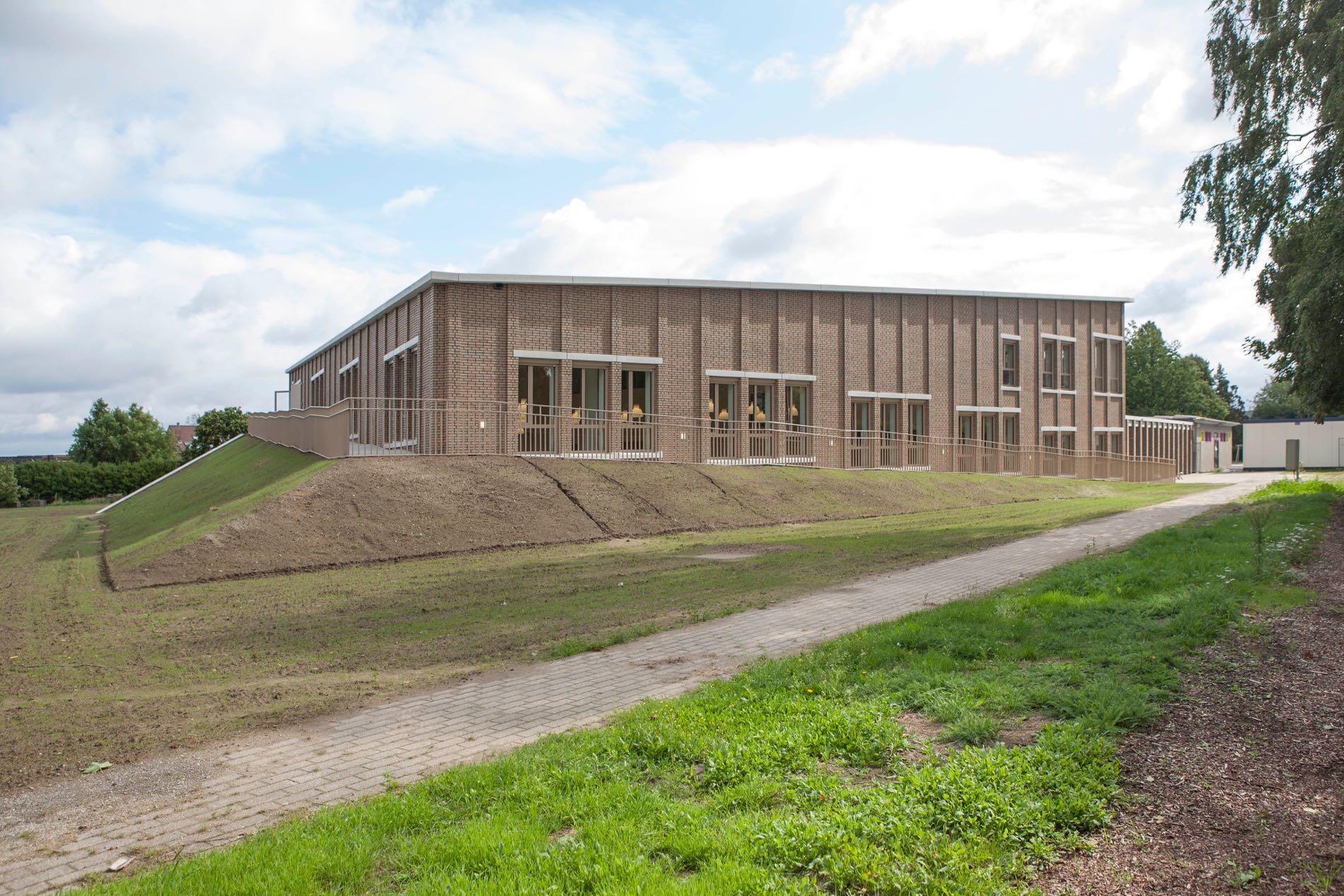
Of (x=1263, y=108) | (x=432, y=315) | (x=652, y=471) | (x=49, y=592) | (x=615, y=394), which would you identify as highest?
(x=1263, y=108)

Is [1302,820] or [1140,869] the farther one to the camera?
[1302,820]

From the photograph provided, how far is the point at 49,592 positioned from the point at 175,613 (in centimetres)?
356

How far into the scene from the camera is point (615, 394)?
28.4 m

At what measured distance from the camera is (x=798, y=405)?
3272cm

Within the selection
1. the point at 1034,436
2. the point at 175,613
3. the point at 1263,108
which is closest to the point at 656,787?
the point at 175,613

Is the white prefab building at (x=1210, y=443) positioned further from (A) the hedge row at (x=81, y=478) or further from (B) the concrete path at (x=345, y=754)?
(A) the hedge row at (x=81, y=478)

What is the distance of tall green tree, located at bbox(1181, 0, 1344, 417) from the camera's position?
52.0ft

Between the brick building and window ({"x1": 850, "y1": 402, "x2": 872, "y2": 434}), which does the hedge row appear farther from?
window ({"x1": 850, "y1": 402, "x2": 872, "y2": 434})

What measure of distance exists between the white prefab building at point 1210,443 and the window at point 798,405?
1336 inches

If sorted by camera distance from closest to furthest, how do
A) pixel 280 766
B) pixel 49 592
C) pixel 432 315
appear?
pixel 280 766 → pixel 49 592 → pixel 432 315

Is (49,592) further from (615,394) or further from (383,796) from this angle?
(615,394)

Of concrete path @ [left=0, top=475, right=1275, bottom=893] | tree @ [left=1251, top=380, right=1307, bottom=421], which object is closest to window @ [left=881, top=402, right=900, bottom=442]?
concrete path @ [left=0, top=475, right=1275, bottom=893]

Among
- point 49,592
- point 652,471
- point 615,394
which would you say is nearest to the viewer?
point 49,592

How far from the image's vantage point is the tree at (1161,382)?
8081 cm
